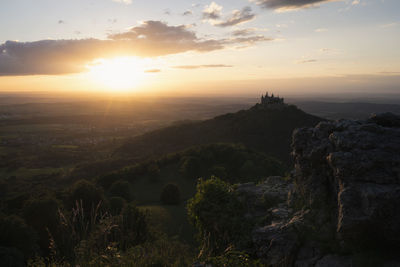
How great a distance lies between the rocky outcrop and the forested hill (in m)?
84.3

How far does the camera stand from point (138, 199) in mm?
47781

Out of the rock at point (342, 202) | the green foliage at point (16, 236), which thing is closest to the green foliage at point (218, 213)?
the rock at point (342, 202)

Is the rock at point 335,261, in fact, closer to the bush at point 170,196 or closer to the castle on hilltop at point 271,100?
the bush at point 170,196

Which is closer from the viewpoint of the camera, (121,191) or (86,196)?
(86,196)

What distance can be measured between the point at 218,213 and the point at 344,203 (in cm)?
819

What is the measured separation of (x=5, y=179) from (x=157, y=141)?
185ft

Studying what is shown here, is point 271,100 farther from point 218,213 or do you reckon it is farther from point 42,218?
point 218,213

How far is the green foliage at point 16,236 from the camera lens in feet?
70.7

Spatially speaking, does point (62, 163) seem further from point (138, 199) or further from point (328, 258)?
point (328, 258)

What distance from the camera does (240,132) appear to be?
357ft

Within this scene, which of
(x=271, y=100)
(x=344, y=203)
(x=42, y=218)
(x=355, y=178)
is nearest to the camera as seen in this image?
(x=344, y=203)

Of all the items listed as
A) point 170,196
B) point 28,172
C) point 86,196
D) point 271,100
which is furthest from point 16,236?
point 271,100

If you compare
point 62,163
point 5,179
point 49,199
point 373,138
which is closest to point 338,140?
point 373,138

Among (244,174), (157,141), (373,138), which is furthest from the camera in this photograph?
(157,141)
